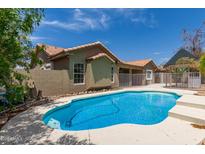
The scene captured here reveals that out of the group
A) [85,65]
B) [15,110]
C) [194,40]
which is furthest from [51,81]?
[194,40]

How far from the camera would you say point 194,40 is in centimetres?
3841

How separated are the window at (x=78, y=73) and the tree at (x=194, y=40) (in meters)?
32.1

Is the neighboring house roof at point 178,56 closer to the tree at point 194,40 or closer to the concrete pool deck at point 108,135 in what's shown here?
the tree at point 194,40

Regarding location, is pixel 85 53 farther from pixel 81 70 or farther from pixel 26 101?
pixel 26 101

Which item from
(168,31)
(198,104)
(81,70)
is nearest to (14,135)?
(198,104)

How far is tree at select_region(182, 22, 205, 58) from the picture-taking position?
122 ft

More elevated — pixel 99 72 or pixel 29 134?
pixel 99 72

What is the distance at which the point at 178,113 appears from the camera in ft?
24.6

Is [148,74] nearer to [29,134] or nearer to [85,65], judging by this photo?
[85,65]

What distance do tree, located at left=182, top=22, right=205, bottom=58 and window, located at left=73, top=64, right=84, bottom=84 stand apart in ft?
105

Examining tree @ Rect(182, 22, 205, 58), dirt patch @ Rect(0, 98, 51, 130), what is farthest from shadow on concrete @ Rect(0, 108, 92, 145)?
tree @ Rect(182, 22, 205, 58)

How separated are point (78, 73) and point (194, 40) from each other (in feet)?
114

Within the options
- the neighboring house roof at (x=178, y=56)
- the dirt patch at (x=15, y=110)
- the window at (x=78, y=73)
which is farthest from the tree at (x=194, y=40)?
the dirt patch at (x=15, y=110)

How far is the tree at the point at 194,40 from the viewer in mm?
37169
